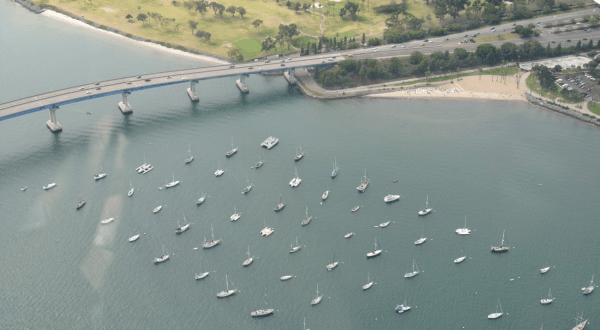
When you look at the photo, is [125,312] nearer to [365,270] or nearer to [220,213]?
[220,213]

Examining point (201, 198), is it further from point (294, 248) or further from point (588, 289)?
point (588, 289)

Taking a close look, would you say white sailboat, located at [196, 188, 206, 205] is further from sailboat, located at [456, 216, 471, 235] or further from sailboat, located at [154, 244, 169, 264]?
sailboat, located at [456, 216, 471, 235]

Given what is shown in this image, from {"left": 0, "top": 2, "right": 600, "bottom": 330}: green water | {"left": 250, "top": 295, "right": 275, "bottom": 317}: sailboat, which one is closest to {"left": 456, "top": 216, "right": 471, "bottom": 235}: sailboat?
{"left": 0, "top": 2, "right": 600, "bottom": 330}: green water

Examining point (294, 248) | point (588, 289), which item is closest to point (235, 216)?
point (294, 248)

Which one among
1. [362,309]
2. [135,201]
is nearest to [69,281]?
[135,201]

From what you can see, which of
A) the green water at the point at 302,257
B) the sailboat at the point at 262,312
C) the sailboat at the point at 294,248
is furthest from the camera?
the sailboat at the point at 294,248

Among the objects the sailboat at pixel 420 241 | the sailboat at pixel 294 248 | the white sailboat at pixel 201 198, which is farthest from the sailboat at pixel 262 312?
the white sailboat at pixel 201 198

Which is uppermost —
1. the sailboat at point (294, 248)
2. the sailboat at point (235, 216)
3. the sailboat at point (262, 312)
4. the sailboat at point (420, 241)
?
the sailboat at point (235, 216)

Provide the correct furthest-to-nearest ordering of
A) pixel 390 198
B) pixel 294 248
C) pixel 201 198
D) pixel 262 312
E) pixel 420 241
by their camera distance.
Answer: pixel 201 198 → pixel 390 198 → pixel 420 241 → pixel 294 248 → pixel 262 312

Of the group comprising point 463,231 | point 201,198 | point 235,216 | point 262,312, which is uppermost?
point 201,198

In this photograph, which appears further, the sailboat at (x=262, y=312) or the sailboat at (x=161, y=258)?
the sailboat at (x=161, y=258)

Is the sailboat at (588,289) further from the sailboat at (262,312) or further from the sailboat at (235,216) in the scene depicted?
the sailboat at (235,216)
